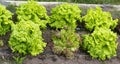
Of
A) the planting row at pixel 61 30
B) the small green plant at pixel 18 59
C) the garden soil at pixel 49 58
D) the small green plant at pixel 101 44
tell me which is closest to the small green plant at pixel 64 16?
the planting row at pixel 61 30

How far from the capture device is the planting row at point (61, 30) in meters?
5.95

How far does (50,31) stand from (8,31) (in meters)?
0.66

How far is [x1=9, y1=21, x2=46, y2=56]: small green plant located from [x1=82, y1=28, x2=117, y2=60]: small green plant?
0.70 meters

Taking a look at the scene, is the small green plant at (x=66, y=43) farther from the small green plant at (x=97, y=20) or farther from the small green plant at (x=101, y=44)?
the small green plant at (x=97, y=20)

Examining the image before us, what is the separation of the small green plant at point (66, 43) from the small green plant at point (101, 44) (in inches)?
6.7

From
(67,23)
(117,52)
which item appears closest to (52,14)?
(67,23)

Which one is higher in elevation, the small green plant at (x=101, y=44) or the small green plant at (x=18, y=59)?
the small green plant at (x=101, y=44)

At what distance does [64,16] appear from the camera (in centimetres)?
664

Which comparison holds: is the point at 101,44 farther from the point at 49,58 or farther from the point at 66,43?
the point at 49,58

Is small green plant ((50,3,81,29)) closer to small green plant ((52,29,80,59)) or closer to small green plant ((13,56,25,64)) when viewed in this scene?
small green plant ((52,29,80,59))

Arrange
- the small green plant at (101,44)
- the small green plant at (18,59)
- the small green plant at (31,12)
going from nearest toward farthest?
1. the small green plant at (18,59)
2. the small green plant at (101,44)
3. the small green plant at (31,12)

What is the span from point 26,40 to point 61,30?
589 mm

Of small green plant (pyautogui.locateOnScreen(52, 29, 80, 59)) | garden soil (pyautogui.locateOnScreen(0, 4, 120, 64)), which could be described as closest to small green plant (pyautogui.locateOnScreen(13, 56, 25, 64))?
garden soil (pyautogui.locateOnScreen(0, 4, 120, 64))

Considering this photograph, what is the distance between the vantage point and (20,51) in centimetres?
591
